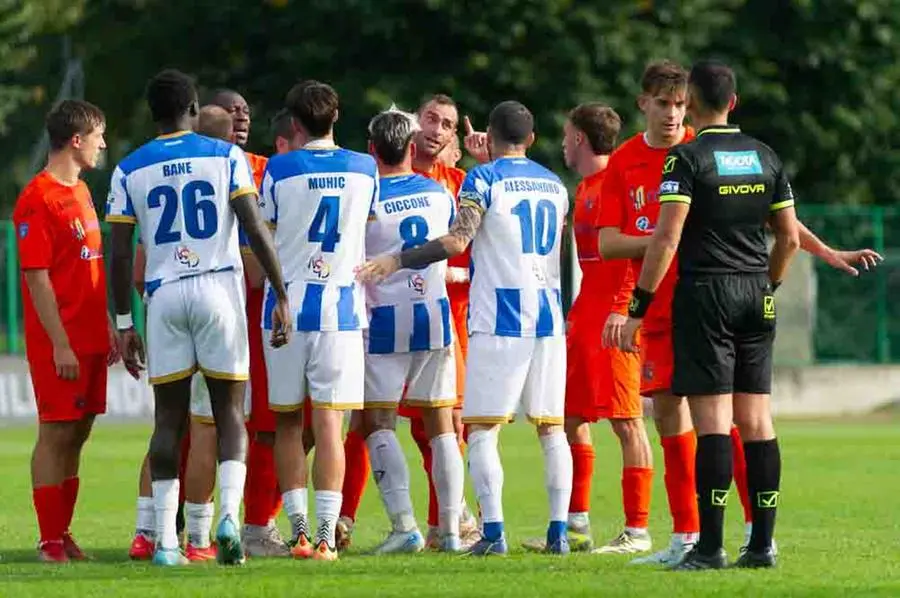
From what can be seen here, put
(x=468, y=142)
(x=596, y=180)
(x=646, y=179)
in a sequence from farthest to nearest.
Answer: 1. (x=468, y=142)
2. (x=596, y=180)
3. (x=646, y=179)

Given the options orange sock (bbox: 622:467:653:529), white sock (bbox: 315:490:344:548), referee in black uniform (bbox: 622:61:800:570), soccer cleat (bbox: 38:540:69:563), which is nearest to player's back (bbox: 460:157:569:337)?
orange sock (bbox: 622:467:653:529)

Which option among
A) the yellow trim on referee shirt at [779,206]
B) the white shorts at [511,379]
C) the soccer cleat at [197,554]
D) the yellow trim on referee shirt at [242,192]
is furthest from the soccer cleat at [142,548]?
the yellow trim on referee shirt at [779,206]

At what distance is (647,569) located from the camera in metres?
10.5

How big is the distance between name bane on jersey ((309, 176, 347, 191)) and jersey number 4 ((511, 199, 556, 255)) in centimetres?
97

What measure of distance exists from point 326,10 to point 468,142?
22.1 meters

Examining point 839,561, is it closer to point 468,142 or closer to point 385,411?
point 385,411

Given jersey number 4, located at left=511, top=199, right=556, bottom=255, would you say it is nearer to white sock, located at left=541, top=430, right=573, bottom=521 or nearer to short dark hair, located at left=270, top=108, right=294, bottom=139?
white sock, located at left=541, top=430, right=573, bottom=521

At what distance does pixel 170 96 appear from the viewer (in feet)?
35.7

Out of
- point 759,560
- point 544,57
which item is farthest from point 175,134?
point 544,57

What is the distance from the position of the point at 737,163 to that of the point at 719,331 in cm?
79

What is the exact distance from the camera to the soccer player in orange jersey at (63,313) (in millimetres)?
11516

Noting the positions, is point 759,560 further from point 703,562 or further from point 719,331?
point 719,331

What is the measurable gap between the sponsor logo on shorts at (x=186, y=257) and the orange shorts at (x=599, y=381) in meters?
2.59

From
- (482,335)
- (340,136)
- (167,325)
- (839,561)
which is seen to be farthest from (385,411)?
(340,136)
